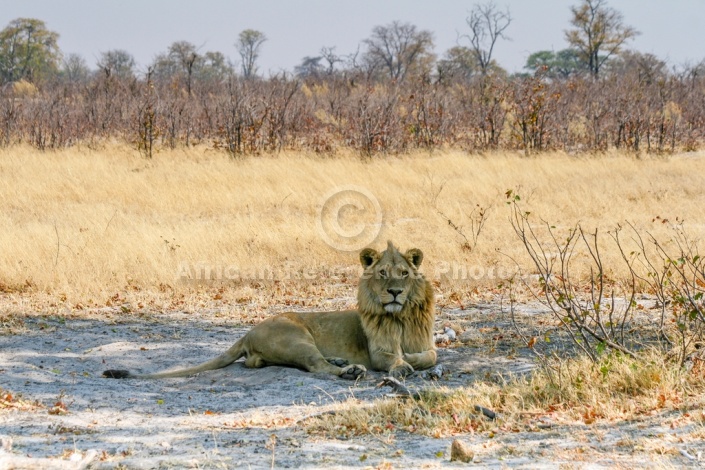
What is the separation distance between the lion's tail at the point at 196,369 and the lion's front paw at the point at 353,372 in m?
0.88

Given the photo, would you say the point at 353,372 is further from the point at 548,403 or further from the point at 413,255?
the point at 548,403

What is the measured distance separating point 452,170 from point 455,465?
48.2ft

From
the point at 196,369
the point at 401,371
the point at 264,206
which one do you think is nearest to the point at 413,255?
the point at 401,371

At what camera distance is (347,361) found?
23.7 ft

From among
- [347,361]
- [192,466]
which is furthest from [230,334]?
[192,466]

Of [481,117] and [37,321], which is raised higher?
[481,117]

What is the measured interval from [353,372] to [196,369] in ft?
3.93

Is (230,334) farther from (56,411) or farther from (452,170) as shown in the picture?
(452,170)

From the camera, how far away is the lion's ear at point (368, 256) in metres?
7.08

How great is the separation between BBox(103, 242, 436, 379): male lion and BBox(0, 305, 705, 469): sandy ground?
0.12 meters

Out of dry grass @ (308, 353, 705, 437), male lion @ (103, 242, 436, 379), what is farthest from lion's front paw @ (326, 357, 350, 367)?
dry grass @ (308, 353, 705, 437)

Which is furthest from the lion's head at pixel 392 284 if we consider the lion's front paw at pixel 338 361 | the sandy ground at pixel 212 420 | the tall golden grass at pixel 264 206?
the tall golden grass at pixel 264 206

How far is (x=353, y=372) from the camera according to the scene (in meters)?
6.86

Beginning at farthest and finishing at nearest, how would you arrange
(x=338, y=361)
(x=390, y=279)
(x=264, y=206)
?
(x=264, y=206), (x=338, y=361), (x=390, y=279)
